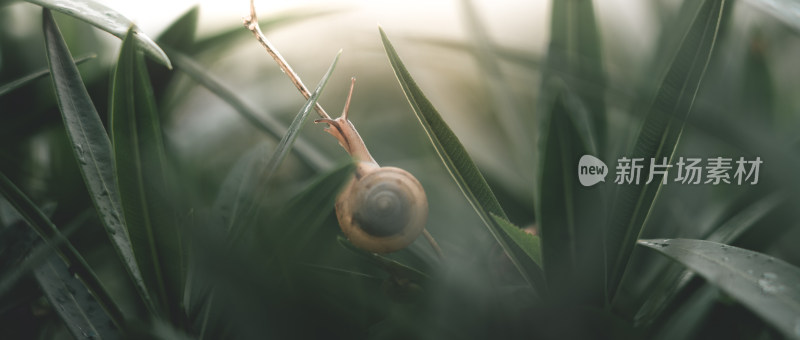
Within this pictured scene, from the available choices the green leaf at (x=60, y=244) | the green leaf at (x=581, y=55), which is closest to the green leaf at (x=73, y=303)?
the green leaf at (x=60, y=244)

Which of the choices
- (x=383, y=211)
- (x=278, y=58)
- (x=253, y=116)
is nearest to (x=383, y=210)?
(x=383, y=211)

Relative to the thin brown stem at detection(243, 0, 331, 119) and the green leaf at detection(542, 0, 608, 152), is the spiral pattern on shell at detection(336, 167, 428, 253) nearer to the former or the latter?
the thin brown stem at detection(243, 0, 331, 119)

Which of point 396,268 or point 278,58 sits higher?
point 278,58

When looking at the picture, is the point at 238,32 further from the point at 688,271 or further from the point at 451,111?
the point at 688,271

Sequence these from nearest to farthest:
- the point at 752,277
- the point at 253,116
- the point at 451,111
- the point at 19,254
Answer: the point at 752,277 < the point at 19,254 < the point at 253,116 < the point at 451,111

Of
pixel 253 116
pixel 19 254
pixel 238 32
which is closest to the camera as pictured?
pixel 19 254

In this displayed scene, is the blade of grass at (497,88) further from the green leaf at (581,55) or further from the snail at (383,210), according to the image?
the snail at (383,210)

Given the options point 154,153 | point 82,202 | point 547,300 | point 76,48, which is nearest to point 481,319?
point 547,300
